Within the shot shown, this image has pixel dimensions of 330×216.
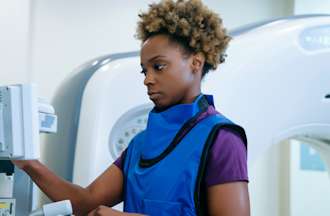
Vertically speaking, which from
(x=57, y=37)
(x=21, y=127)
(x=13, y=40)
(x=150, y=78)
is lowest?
(x=21, y=127)

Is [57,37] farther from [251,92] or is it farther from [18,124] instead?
[18,124]

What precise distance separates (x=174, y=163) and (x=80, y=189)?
1.07 feet

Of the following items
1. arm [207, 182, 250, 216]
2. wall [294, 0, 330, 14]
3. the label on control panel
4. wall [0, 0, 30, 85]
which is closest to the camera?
arm [207, 182, 250, 216]

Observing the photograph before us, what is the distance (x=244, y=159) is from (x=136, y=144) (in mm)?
328

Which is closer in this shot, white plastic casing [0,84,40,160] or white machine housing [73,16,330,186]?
white plastic casing [0,84,40,160]

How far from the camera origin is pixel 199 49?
1.12m

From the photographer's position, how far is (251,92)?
1.97 meters

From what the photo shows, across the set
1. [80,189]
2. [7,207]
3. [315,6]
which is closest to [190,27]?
[80,189]

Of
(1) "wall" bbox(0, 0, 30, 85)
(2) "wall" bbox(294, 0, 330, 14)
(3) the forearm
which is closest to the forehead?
(3) the forearm

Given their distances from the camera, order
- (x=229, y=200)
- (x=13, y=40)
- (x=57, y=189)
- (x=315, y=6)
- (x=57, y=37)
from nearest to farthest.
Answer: (x=229, y=200), (x=57, y=189), (x=13, y=40), (x=57, y=37), (x=315, y=6)

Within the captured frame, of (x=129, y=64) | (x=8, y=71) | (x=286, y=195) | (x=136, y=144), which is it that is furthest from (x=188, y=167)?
(x=286, y=195)

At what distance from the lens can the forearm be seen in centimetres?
123

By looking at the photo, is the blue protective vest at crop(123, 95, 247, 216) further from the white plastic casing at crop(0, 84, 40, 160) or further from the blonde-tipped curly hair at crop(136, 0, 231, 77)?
the white plastic casing at crop(0, 84, 40, 160)

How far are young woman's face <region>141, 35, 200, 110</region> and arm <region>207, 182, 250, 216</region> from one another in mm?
248
